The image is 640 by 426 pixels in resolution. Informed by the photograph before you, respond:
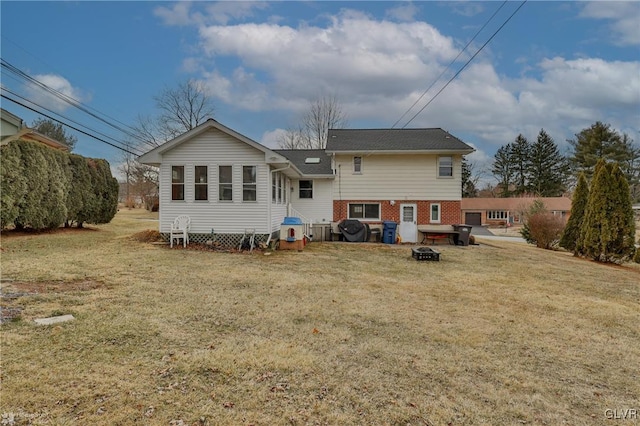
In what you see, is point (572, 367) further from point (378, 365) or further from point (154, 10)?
point (154, 10)

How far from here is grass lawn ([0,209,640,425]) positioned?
9.13ft

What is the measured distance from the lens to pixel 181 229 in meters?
12.1

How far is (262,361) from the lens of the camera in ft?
11.8

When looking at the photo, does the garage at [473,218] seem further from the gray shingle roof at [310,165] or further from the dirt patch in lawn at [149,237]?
the dirt patch in lawn at [149,237]

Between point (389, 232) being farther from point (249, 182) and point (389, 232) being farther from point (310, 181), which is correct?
point (249, 182)

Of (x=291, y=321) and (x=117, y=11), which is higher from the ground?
(x=117, y=11)

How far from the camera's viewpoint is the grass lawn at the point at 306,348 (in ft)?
9.13

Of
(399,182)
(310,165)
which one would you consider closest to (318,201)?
(310,165)

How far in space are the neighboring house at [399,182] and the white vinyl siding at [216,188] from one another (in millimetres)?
6266

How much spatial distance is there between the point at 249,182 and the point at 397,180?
27.7 feet

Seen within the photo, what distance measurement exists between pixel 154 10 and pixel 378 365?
593 inches

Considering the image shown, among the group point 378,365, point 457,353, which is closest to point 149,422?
point 378,365

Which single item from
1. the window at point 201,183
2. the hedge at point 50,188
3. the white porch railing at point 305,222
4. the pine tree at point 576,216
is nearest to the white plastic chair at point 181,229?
the window at point 201,183

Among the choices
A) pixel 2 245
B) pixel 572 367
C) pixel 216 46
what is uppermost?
pixel 216 46
